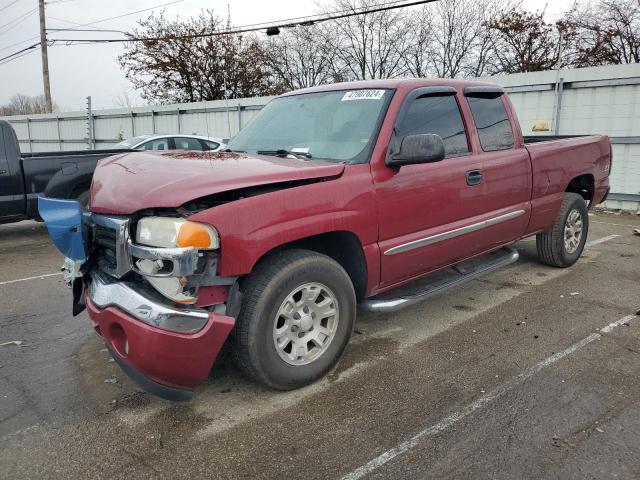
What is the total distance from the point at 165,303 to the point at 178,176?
→ 0.70 meters

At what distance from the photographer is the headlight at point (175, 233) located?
102 inches

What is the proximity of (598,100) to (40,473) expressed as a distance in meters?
11.3

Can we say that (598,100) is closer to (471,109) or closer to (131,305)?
(471,109)

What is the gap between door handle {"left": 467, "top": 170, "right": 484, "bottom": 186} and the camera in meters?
4.12

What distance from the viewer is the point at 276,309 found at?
2.96m

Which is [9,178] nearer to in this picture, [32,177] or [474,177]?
[32,177]

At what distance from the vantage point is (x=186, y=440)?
2.73m

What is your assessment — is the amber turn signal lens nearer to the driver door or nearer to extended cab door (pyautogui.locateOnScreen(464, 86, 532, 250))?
the driver door

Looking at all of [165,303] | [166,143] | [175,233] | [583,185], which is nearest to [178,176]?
[175,233]

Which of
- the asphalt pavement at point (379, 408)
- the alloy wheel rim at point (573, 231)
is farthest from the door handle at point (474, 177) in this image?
the alloy wheel rim at point (573, 231)

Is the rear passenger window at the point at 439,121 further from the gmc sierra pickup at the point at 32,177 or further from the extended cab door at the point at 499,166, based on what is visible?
the gmc sierra pickup at the point at 32,177

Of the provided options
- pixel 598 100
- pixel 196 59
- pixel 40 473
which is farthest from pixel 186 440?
pixel 196 59

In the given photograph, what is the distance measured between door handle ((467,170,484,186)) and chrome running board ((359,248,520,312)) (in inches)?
30.9

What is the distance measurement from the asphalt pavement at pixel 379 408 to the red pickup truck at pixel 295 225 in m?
0.30
